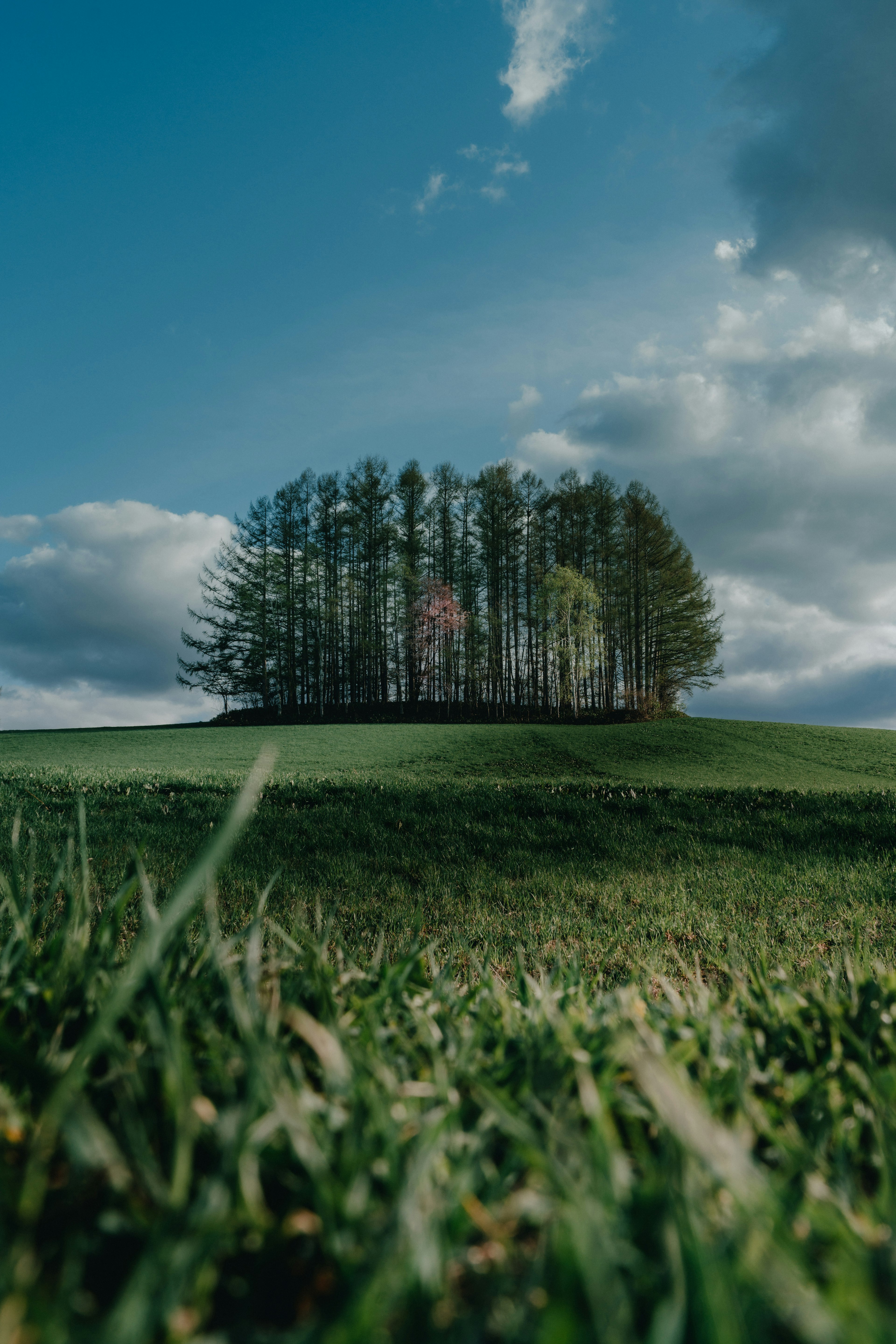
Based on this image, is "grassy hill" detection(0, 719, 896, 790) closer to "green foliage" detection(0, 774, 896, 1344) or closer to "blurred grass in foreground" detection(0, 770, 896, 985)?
"blurred grass in foreground" detection(0, 770, 896, 985)

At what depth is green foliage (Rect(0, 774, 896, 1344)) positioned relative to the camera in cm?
44

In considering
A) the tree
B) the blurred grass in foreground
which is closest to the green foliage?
the blurred grass in foreground

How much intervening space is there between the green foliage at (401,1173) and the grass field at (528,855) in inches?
25.9

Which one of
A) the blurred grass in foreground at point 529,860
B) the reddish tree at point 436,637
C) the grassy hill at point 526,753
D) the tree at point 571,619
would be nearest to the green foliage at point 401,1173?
the blurred grass in foreground at point 529,860

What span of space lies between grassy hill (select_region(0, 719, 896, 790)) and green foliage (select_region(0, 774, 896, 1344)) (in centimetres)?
993

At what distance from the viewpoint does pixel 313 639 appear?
135 ft

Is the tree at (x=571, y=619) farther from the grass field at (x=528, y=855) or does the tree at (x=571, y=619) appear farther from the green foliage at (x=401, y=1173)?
the green foliage at (x=401, y=1173)

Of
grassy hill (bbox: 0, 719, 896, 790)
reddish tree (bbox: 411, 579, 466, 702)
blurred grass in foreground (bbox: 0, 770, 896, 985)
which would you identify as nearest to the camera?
blurred grass in foreground (bbox: 0, 770, 896, 985)

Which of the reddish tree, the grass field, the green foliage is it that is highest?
the reddish tree

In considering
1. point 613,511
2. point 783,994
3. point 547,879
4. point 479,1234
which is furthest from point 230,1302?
point 613,511

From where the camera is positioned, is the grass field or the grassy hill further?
the grassy hill

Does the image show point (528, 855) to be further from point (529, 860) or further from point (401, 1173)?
point (401, 1173)

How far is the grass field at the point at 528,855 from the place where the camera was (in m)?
4.30

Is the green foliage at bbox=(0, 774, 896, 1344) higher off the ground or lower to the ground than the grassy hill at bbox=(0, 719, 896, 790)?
higher
